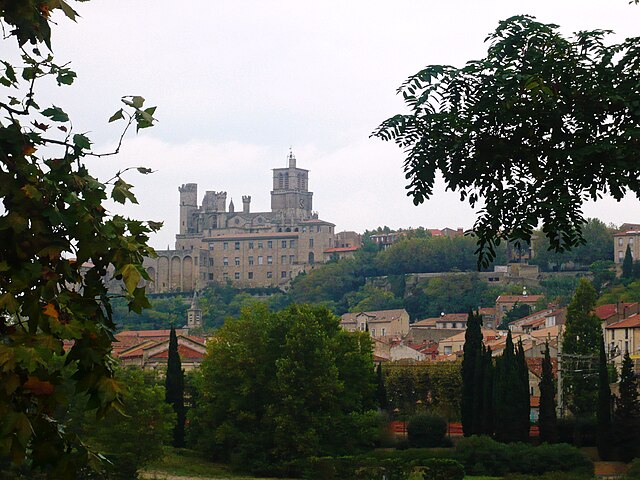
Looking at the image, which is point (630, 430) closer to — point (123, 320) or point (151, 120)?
point (151, 120)

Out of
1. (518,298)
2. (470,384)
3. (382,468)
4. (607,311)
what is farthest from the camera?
(518,298)

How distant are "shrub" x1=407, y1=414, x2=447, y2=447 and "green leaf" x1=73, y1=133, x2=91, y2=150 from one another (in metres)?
40.6

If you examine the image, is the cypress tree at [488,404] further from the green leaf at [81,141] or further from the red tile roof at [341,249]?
the red tile roof at [341,249]

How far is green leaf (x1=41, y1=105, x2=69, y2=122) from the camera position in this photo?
4.95 m

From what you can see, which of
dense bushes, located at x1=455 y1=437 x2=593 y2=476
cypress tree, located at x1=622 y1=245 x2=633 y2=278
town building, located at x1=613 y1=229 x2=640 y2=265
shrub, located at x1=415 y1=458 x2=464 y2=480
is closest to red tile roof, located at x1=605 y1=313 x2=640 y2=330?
dense bushes, located at x1=455 y1=437 x2=593 y2=476

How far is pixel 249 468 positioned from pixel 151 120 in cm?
3738

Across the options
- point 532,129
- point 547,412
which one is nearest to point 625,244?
point 547,412

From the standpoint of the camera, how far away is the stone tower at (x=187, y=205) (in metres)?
163

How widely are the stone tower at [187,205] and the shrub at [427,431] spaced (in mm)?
117075

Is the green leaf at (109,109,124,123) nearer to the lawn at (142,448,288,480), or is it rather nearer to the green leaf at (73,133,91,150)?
the green leaf at (73,133,91,150)

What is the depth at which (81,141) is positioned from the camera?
4895 mm

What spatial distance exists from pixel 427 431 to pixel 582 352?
11.7 meters

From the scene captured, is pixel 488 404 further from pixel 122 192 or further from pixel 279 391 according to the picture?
pixel 122 192

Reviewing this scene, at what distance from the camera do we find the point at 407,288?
13100 centimetres
